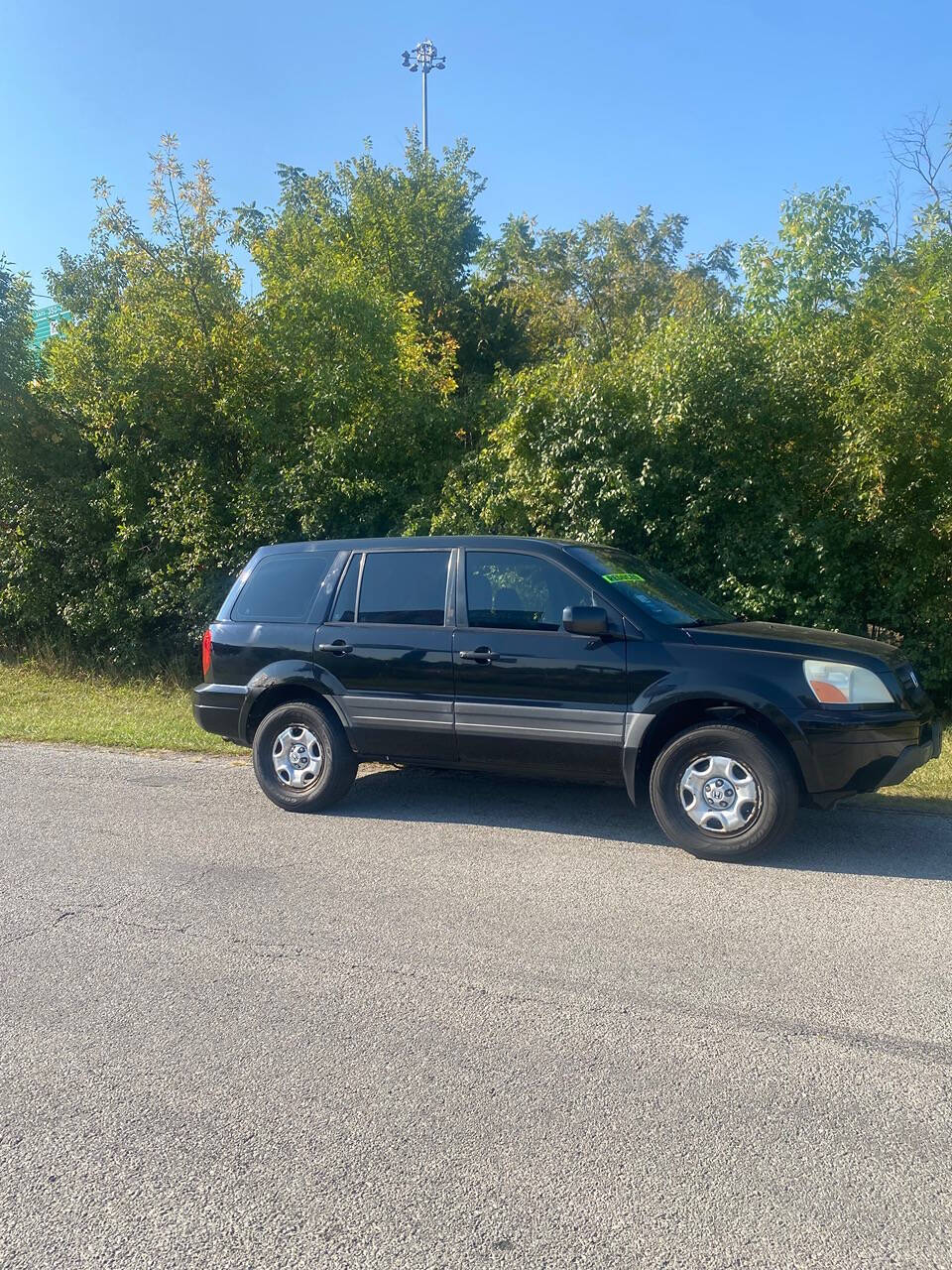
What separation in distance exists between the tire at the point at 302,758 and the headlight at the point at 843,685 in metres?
3.14

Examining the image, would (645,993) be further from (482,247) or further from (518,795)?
(482,247)

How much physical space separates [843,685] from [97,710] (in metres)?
9.05

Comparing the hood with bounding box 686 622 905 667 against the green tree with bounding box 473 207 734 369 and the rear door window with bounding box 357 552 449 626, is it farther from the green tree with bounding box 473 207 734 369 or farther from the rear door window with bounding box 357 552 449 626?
the green tree with bounding box 473 207 734 369

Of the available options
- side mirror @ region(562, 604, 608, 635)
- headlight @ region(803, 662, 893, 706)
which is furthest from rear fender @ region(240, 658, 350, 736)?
headlight @ region(803, 662, 893, 706)

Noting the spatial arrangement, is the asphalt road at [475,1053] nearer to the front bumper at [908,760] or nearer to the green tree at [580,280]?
the front bumper at [908,760]

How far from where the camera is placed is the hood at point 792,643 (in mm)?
5910

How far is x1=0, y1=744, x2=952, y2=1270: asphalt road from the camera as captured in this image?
2.73m

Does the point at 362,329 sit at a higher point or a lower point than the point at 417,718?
higher

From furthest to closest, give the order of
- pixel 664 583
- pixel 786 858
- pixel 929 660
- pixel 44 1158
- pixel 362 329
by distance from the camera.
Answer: pixel 362 329 < pixel 929 660 < pixel 664 583 < pixel 786 858 < pixel 44 1158

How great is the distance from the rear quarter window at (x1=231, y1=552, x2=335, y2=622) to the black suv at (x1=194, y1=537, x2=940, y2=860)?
1cm

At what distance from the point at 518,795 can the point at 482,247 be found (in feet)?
66.2

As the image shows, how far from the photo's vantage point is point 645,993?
4.13 m

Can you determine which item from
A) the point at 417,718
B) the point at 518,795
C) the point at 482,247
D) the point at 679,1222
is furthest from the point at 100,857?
the point at 482,247

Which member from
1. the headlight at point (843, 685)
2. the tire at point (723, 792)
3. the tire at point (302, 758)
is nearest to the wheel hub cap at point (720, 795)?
the tire at point (723, 792)
